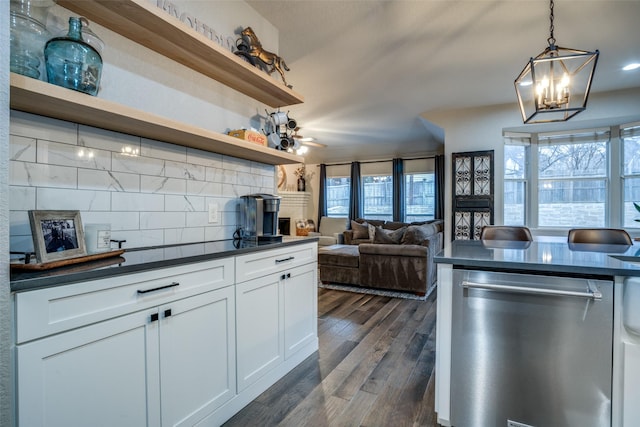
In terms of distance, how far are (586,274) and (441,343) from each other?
2.35ft

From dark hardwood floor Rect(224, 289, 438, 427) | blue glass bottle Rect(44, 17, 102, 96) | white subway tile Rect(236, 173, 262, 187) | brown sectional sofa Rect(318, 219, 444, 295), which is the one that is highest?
blue glass bottle Rect(44, 17, 102, 96)

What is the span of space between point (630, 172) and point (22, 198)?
644cm

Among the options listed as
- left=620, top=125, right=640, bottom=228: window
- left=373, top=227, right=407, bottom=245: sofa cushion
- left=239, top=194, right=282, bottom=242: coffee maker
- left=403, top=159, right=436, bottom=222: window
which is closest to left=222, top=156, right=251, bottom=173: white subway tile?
left=239, top=194, right=282, bottom=242: coffee maker

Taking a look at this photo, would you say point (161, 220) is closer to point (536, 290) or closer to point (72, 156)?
point (72, 156)

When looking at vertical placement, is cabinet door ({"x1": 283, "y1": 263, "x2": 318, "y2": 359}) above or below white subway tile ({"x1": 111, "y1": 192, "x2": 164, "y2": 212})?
below

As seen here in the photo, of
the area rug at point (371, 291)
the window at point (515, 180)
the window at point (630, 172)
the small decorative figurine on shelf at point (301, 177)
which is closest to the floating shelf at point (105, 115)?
the area rug at point (371, 291)

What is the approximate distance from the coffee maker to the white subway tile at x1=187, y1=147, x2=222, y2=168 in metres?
0.31

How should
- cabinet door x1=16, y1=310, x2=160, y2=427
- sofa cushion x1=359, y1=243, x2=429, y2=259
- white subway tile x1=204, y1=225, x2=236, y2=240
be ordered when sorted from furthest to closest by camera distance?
sofa cushion x1=359, y1=243, x2=429, y2=259
white subway tile x1=204, y1=225, x2=236, y2=240
cabinet door x1=16, y1=310, x2=160, y2=427

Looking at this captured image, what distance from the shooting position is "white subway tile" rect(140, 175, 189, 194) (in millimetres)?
1678

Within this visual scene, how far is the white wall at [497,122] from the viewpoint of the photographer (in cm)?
404

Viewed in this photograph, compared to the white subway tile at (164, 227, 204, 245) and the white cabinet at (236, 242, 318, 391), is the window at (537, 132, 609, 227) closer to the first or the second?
the white cabinet at (236, 242, 318, 391)

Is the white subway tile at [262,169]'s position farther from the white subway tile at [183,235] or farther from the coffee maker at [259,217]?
the white subway tile at [183,235]

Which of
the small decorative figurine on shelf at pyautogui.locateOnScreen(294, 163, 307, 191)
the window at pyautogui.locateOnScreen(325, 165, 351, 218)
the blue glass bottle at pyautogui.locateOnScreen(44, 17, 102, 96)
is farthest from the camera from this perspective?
the small decorative figurine on shelf at pyautogui.locateOnScreen(294, 163, 307, 191)

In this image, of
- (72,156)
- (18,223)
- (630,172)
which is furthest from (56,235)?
(630,172)
